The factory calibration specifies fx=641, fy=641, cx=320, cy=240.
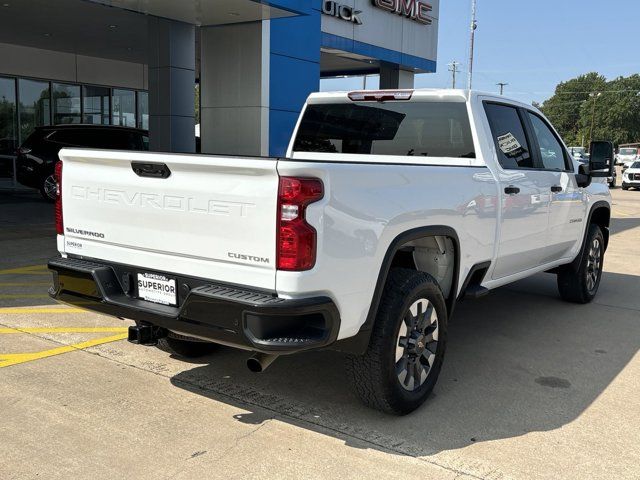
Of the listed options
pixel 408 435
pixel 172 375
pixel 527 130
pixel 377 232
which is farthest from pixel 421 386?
pixel 527 130

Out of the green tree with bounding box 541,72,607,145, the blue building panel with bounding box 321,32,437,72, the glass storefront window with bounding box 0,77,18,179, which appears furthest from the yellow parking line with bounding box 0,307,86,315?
the green tree with bounding box 541,72,607,145

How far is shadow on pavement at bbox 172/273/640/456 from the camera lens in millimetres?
3715

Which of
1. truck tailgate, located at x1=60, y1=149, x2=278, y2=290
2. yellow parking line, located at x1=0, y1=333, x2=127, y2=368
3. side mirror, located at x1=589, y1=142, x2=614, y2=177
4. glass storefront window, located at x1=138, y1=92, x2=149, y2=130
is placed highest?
glass storefront window, located at x1=138, y1=92, x2=149, y2=130

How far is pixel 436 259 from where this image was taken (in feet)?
14.3

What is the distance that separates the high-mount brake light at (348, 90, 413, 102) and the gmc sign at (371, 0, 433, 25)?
39.9ft

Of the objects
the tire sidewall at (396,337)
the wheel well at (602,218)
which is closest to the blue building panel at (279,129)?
the wheel well at (602,218)

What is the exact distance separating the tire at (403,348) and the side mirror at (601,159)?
310cm

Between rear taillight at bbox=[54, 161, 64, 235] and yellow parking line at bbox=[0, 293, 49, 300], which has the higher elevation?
rear taillight at bbox=[54, 161, 64, 235]

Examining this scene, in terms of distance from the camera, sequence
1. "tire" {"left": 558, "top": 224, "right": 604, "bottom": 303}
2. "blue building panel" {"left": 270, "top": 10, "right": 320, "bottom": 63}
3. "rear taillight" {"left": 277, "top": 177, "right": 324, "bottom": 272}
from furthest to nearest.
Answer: "blue building panel" {"left": 270, "top": 10, "right": 320, "bottom": 63}
"tire" {"left": 558, "top": 224, "right": 604, "bottom": 303}
"rear taillight" {"left": 277, "top": 177, "right": 324, "bottom": 272}

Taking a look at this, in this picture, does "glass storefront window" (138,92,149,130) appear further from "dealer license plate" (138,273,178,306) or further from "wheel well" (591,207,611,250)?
"dealer license plate" (138,273,178,306)

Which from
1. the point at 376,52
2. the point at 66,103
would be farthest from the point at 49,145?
the point at 376,52

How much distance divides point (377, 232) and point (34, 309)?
3949 mm

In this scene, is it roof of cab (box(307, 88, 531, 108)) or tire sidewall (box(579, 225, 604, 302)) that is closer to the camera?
roof of cab (box(307, 88, 531, 108))

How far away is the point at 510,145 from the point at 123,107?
18.5 m
